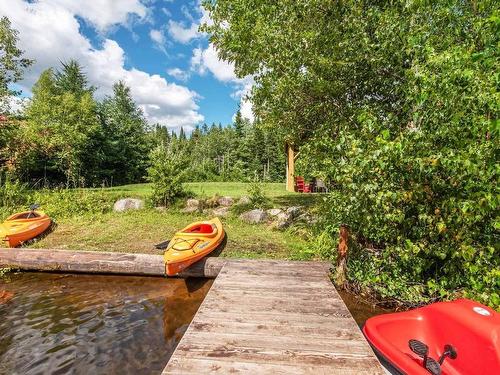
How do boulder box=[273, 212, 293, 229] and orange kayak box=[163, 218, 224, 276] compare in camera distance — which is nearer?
orange kayak box=[163, 218, 224, 276]

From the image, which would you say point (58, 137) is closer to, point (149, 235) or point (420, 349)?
point (149, 235)

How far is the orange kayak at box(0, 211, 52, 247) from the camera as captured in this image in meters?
9.14

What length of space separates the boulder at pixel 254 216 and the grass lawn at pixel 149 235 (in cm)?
28

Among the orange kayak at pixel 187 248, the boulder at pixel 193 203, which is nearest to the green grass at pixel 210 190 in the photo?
the boulder at pixel 193 203

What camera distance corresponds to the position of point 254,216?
12641mm

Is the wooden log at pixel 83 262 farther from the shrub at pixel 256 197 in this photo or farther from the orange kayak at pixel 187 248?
the shrub at pixel 256 197

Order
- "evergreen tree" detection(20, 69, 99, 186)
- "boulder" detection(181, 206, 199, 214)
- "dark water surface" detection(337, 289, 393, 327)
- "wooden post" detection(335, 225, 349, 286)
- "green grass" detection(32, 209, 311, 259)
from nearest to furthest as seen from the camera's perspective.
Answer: "dark water surface" detection(337, 289, 393, 327), "wooden post" detection(335, 225, 349, 286), "green grass" detection(32, 209, 311, 259), "boulder" detection(181, 206, 199, 214), "evergreen tree" detection(20, 69, 99, 186)

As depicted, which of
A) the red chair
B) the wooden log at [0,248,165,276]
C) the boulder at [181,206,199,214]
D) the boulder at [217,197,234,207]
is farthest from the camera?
the red chair

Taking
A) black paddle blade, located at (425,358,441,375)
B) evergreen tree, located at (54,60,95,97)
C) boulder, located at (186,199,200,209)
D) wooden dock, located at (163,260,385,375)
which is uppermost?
evergreen tree, located at (54,60,95,97)

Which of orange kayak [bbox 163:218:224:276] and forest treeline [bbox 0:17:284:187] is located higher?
forest treeline [bbox 0:17:284:187]

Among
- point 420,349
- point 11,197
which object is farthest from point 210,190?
point 420,349

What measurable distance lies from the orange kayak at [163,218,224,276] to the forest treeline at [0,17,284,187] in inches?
241

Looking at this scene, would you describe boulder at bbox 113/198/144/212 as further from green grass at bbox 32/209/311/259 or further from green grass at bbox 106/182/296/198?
green grass at bbox 106/182/296/198

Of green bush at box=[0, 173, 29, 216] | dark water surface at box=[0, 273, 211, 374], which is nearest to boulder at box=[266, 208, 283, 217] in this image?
dark water surface at box=[0, 273, 211, 374]
